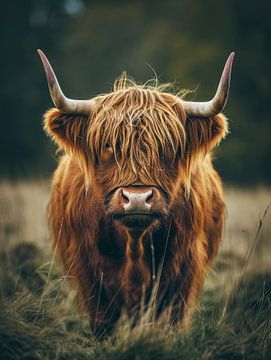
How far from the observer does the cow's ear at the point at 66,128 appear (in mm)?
3988

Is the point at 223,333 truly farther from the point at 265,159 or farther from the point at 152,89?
the point at 265,159

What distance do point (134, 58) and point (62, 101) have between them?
2066 cm

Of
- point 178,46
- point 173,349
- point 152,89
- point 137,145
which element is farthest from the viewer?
point 178,46

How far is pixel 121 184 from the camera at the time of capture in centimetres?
366

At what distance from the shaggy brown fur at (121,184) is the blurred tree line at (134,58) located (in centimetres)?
969

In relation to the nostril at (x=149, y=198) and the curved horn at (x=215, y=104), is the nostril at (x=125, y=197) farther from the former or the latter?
the curved horn at (x=215, y=104)

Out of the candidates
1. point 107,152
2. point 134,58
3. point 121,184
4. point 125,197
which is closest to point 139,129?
point 107,152

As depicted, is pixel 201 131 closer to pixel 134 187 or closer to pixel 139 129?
pixel 139 129

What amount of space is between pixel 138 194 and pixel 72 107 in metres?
0.86

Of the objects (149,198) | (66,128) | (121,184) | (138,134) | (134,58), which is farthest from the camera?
(134,58)

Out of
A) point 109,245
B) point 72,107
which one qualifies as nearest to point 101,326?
point 109,245

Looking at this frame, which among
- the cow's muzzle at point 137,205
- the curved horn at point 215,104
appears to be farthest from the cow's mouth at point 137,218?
the curved horn at point 215,104

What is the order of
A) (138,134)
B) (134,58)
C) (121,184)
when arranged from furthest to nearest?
(134,58) < (138,134) < (121,184)

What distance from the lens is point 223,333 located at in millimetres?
3316
